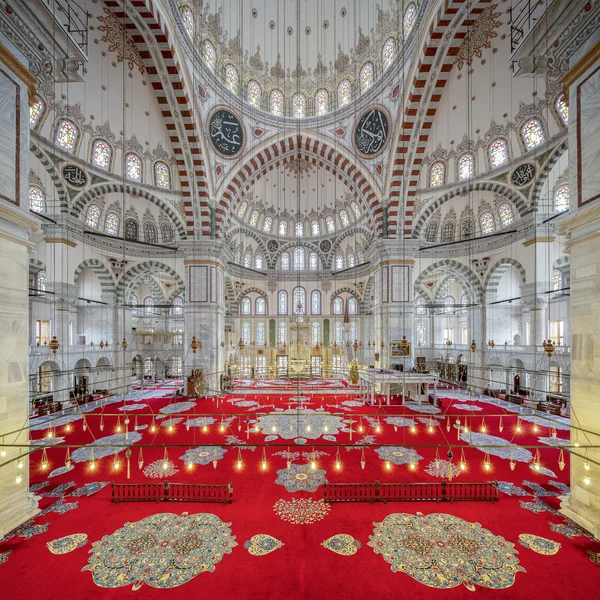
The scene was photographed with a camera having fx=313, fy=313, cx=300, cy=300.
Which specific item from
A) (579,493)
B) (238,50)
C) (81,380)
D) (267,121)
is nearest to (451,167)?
(267,121)

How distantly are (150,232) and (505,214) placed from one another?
70.4ft

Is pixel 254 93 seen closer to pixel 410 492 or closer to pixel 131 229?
pixel 131 229

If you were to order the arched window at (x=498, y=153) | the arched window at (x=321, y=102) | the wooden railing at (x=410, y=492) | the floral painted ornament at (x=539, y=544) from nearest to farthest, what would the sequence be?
1. the floral painted ornament at (x=539, y=544)
2. the wooden railing at (x=410, y=492)
3. the arched window at (x=498, y=153)
4. the arched window at (x=321, y=102)

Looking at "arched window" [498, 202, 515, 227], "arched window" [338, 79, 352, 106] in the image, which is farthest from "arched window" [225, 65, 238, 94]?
"arched window" [498, 202, 515, 227]

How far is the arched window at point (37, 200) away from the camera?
47.4ft

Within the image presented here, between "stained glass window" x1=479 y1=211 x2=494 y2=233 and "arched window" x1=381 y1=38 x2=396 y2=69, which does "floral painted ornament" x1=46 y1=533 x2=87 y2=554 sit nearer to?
"arched window" x1=381 y1=38 x2=396 y2=69

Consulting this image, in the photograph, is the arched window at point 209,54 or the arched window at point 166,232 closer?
the arched window at point 209,54

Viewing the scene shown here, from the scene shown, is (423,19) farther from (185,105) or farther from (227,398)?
(227,398)

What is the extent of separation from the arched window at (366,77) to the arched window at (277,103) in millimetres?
4496

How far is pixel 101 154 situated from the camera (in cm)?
1576

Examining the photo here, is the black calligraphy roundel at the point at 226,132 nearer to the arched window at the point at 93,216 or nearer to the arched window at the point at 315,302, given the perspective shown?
the arched window at the point at 93,216

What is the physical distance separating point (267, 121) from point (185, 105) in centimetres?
505

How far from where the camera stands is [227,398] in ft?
50.1

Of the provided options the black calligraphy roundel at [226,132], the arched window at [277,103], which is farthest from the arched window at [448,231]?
the black calligraphy roundel at [226,132]
